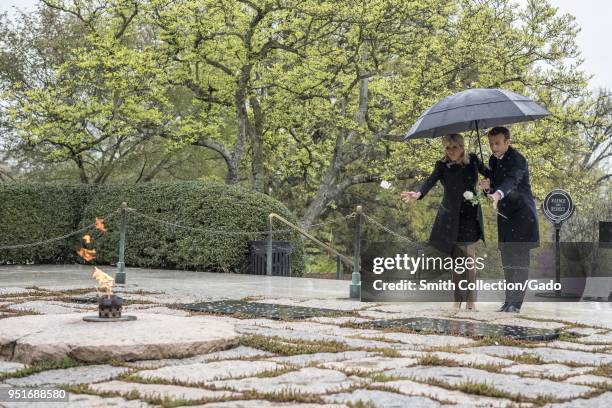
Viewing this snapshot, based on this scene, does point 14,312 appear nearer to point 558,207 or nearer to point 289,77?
point 558,207

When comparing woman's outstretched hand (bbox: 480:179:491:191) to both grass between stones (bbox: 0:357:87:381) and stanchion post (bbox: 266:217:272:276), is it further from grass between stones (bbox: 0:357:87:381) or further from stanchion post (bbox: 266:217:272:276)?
stanchion post (bbox: 266:217:272:276)

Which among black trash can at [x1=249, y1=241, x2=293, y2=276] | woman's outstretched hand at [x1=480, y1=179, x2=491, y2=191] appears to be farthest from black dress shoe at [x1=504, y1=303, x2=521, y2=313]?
black trash can at [x1=249, y1=241, x2=293, y2=276]

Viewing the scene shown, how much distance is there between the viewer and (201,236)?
1542cm

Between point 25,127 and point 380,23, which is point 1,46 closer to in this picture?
point 25,127

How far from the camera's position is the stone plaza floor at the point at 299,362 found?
3.86 meters

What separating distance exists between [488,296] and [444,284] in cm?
107

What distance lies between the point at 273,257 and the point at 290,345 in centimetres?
974

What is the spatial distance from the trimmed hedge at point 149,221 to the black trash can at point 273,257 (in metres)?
0.20

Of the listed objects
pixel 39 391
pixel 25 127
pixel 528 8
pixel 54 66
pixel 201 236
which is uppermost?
pixel 528 8

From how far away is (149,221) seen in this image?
1639cm

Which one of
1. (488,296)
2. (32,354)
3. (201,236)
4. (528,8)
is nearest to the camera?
(32,354)

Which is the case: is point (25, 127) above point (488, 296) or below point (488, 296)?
above

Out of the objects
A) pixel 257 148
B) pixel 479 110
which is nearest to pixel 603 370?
pixel 479 110

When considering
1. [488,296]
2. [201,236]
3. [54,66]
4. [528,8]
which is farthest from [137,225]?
[528,8]
